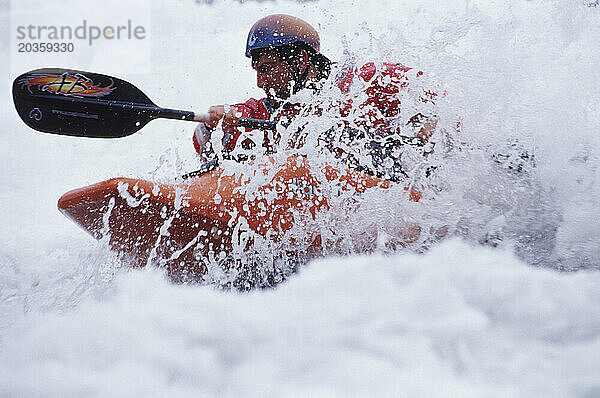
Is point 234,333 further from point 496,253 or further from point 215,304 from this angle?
point 496,253

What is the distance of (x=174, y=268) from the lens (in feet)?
6.37

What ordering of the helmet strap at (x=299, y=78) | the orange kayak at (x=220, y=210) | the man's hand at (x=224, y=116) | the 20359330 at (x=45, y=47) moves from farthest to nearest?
the 20359330 at (x=45, y=47), the helmet strap at (x=299, y=78), the man's hand at (x=224, y=116), the orange kayak at (x=220, y=210)

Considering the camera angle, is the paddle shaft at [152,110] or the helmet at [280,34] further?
the helmet at [280,34]

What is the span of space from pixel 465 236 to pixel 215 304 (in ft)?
2.78

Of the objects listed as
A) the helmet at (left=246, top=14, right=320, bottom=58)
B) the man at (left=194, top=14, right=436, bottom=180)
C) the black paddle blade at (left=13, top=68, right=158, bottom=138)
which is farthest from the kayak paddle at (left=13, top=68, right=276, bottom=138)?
the helmet at (left=246, top=14, right=320, bottom=58)

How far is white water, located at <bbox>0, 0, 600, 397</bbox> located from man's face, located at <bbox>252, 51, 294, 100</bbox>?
1.06 feet

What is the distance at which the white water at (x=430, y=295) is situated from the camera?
1.23 metres

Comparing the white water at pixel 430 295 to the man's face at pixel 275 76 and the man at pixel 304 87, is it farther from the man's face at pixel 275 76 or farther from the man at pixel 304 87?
the man's face at pixel 275 76

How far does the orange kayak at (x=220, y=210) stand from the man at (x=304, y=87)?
0.21 m

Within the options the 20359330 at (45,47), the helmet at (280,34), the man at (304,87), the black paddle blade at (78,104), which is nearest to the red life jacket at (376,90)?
the man at (304,87)

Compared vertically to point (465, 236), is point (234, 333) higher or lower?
lower

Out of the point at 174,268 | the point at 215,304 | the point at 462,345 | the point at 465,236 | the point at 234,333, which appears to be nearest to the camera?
the point at 462,345

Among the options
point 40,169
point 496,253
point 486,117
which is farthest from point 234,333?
point 40,169

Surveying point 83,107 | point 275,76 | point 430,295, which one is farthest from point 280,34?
point 430,295
